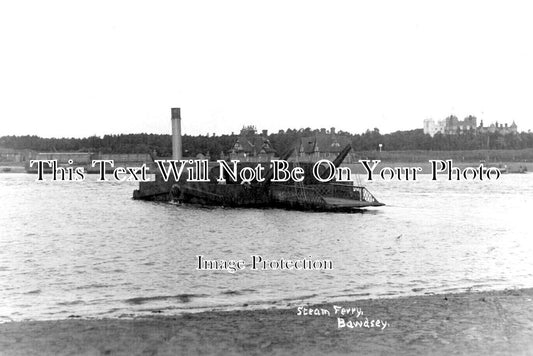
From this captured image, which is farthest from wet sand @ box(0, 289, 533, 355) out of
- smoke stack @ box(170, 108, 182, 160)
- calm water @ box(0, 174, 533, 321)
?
smoke stack @ box(170, 108, 182, 160)

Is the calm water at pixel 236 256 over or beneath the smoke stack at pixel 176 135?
beneath

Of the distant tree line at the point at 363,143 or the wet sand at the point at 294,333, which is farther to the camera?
the distant tree line at the point at 363,143

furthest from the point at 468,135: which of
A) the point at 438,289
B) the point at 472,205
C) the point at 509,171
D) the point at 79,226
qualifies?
the point at 438,289

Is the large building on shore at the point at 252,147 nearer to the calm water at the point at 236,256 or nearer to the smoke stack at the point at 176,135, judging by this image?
the smoke stack at the point at 176,135

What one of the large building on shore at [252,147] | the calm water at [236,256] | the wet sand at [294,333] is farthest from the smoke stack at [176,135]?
the wet sand at [294,333]

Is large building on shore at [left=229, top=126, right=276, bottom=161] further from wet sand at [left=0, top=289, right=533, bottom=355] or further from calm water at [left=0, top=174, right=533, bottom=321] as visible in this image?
Result: wet sand at [left=0, top=289, right=533, bottom=355]

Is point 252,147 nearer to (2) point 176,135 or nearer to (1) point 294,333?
(2) point 176,135

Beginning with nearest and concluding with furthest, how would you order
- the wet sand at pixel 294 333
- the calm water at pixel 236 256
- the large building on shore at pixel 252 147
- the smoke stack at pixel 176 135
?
the wet sand at pixel 294 333
the calm water at pixel 236 256
the smoke stack at pixel 176 135
the large building on shore at pixel 252 147
